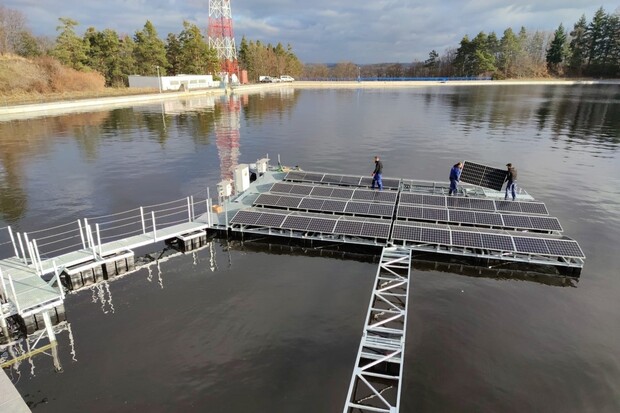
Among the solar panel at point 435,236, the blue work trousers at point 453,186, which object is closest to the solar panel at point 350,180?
the blue work trousers at point 453,186

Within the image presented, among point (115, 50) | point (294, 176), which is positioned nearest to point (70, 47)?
point (115, 50)

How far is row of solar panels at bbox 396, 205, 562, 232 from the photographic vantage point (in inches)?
773

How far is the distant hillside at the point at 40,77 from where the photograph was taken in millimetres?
81750

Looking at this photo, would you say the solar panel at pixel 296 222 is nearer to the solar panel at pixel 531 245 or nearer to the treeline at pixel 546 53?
the solar panel at pixel 531 245

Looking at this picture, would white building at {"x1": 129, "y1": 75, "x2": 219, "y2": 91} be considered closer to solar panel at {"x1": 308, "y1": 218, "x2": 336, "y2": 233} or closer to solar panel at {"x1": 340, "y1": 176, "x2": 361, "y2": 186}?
solar panel at {"x1": 340, "y1": 176, "x2": 361, "y2": 186}

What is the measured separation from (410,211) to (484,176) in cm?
704

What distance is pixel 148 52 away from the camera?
11956 centimetres

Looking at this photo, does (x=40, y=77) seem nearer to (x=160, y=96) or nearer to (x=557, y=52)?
(x=160, y=96)

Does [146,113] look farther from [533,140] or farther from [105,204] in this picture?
[533,140]

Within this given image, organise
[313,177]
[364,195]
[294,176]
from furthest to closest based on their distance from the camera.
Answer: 1. [294,176]
2. [313,177]
3. [364,195]

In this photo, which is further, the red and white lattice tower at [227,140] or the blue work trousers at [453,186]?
the red and white lattice tower at [227,140]

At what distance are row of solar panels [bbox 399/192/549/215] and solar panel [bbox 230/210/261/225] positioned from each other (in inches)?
346

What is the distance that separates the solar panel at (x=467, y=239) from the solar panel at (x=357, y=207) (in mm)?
5105

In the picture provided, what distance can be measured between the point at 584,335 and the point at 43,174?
1545 inches
